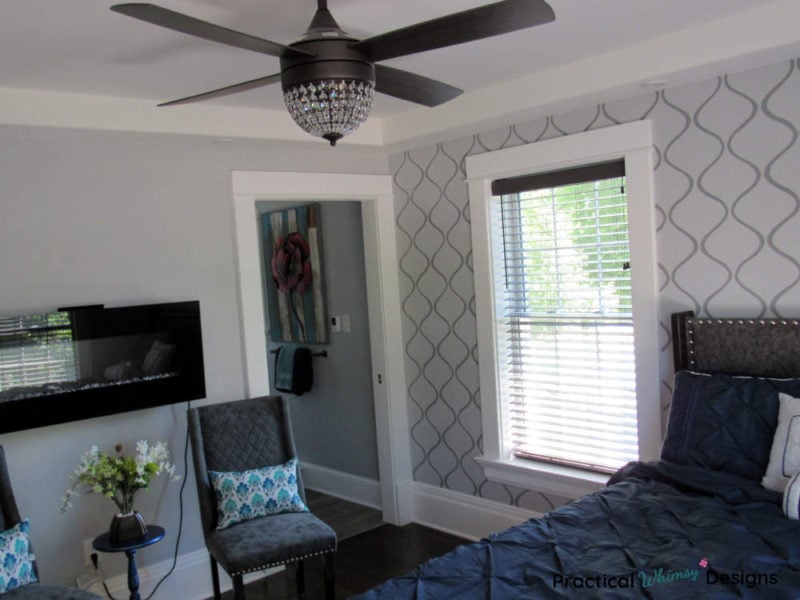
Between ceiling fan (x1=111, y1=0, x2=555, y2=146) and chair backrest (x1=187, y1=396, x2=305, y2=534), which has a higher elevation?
ceiling fan (x1=111, y1=0, x2=555, y2=146)

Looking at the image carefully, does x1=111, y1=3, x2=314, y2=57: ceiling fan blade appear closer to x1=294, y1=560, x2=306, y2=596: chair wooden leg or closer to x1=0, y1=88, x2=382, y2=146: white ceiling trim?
x1=0, y1=88, x2=382, y2=146: white ceiling trim

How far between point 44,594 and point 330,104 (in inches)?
81.7

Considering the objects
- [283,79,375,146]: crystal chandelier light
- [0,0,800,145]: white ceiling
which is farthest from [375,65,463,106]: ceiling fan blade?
[0,0,800,145]: white ceiling

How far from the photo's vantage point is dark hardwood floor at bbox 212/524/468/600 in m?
3.60

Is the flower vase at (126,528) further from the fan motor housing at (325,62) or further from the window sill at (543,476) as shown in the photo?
the fan motor housing at (325,62)

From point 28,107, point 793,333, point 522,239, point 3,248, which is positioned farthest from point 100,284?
point 793,333

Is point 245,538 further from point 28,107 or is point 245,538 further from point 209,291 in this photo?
point 28,107

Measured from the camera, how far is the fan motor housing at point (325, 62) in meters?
1.75

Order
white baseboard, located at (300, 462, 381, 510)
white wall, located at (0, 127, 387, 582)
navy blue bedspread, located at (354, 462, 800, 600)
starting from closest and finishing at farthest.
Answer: navy blue bedspread, located at (354, 462, 800, 600)
white wall, located at (0, 127, 387, 582)
white baseboard, located at (300, 462, 381, 510)

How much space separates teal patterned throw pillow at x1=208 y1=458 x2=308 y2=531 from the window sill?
3.65ft

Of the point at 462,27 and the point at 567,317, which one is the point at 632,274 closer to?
the point at 567,317

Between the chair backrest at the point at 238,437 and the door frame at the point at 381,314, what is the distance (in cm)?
29

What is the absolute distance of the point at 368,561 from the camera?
3.90 metres

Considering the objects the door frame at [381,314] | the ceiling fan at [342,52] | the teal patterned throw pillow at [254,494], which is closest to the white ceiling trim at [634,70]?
the door frame at [381,314]
